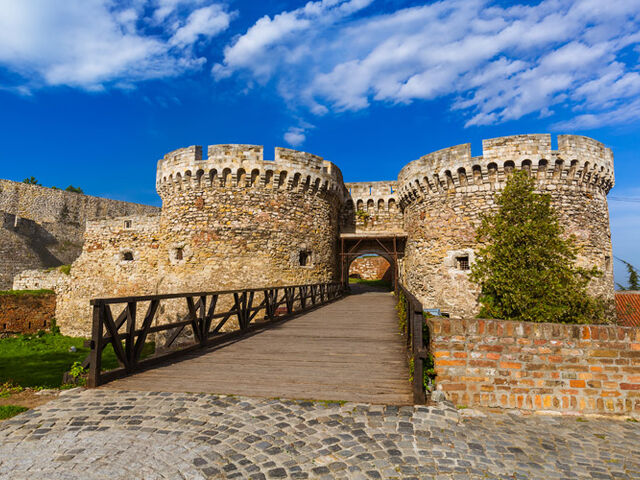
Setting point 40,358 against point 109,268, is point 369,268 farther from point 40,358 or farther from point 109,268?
point 40,358

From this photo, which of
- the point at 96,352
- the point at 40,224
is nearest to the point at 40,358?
the point at 96,352

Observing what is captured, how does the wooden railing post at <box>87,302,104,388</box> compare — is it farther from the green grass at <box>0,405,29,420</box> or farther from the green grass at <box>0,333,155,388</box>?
the green grass at <box>0,333,155,388</box>

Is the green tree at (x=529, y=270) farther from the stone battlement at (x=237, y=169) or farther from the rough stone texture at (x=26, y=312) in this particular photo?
the rough stone texture at (x=26, y=312)

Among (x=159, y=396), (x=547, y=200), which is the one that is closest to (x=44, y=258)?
(x=159, y=396)

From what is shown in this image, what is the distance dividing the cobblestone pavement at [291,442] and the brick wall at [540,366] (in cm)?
24

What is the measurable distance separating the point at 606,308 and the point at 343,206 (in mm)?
10727

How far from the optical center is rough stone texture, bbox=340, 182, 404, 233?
16561 mm

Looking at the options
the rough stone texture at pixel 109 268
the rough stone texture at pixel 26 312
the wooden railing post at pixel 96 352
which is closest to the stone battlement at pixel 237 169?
the rough stone texture at pixel 109 268

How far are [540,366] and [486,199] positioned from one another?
9.94 metres

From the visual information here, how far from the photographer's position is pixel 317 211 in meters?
13.8

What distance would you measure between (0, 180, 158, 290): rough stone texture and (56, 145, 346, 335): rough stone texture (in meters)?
8.61

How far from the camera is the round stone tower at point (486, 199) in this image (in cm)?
1210

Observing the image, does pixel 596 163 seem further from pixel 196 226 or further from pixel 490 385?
pixel 196 226

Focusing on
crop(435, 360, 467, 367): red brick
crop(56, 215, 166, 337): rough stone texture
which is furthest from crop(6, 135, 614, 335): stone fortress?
crop(435, 360, 467, 367): red brick
